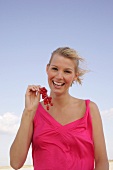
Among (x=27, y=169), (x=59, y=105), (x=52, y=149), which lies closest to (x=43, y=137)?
(x=52, y=149)

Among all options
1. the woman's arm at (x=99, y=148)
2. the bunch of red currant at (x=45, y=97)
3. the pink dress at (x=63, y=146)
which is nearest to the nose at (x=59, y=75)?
the bunch of red currant at (x=45, y=97)

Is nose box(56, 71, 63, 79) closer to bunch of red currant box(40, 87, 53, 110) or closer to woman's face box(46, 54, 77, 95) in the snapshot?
woman's face box(46, 54, 77, 95)

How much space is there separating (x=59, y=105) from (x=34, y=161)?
0.59 metres

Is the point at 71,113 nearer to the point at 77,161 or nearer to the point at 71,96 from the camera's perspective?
the point at 71,96

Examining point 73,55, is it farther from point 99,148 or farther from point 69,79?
point 99,148

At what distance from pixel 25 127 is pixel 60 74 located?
574mm

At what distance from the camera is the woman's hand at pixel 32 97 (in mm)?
2922

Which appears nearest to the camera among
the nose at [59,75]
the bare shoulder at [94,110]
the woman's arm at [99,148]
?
the nose at [59,75]

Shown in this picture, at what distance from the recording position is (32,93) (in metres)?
2.97

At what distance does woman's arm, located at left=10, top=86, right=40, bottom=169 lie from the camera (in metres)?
2.94

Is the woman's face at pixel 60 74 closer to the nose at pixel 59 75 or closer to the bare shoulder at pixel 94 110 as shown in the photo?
the nose at pixel 59 75

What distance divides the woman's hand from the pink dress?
0.92 ft

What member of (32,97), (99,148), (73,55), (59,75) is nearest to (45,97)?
(32,97)

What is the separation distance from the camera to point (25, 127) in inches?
117
